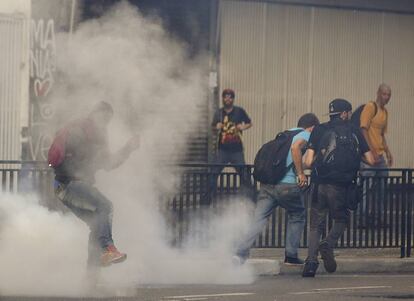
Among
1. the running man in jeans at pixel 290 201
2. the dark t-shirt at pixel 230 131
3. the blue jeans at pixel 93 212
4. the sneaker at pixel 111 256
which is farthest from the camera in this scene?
the dark t-shirt at pixel 230 131

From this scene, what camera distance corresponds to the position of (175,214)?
13.7 m

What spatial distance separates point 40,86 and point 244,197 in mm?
3776

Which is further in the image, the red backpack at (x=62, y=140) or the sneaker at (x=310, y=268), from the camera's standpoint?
the sneaker at (x=310, y=268)

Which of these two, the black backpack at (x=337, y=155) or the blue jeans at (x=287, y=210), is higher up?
the black backpack at (x=337, y=155)

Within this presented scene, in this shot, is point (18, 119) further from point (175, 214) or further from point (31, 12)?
point (175, 214)

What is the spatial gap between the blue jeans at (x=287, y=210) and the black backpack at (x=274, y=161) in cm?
11

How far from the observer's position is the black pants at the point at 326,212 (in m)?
12.6


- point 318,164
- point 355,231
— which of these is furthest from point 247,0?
point 318,164

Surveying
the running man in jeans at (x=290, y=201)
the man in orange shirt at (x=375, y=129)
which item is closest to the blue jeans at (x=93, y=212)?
the running man in jeans at (x=290, y=201)

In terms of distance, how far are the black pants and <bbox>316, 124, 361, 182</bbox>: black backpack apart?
0.39 ft

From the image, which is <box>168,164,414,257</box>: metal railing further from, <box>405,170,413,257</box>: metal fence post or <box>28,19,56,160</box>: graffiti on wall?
<box>28,19,56,160</box>: graffiti on wall

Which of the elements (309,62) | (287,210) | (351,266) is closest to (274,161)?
(287,210)

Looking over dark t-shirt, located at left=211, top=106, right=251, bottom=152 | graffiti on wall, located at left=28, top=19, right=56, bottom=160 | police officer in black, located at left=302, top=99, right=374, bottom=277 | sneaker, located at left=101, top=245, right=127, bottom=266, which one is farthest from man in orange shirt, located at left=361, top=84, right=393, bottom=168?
sneaker, located at left=101, top=245, right=127, bottom=266

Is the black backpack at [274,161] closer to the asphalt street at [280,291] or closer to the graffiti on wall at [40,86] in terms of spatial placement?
the asphalt street at [280,291]
